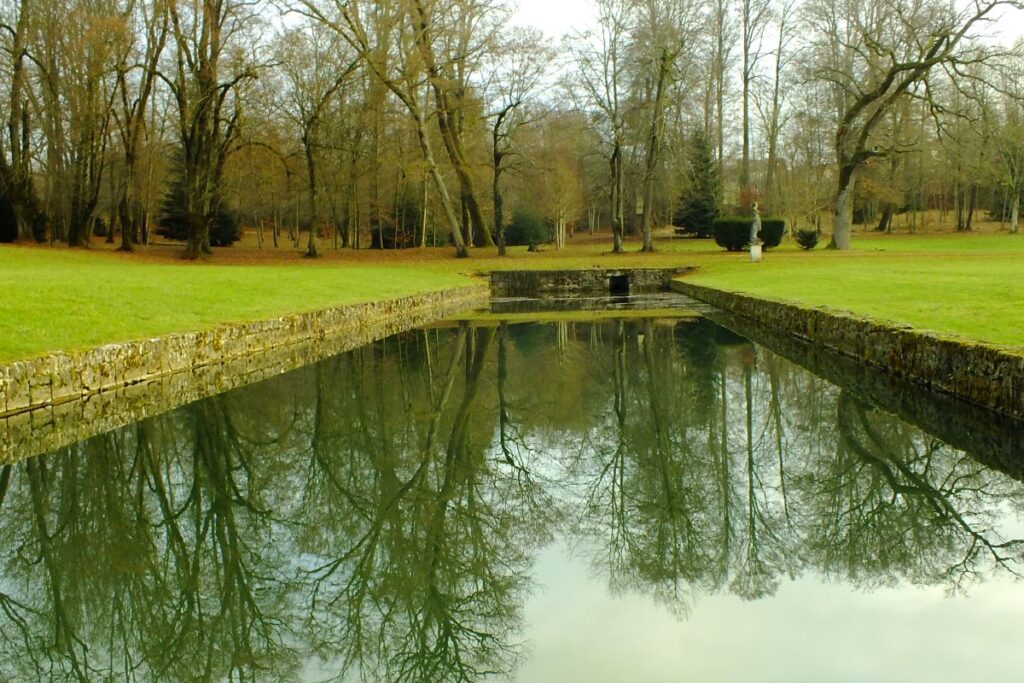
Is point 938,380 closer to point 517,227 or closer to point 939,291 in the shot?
point 939,291

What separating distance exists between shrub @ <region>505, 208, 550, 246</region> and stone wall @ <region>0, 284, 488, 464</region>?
42384 mm

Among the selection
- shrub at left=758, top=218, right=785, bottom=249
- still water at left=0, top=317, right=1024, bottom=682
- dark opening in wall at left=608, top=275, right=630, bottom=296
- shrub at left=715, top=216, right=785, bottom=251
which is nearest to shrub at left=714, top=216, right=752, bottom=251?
shrub at left=715, top=216, right=785, bottom=251

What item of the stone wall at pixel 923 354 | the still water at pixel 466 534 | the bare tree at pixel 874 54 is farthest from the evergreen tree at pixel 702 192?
the still water at pixel 466 534

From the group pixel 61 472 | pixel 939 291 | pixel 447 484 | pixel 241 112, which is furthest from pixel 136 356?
pixel 241 112

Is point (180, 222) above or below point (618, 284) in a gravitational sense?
above

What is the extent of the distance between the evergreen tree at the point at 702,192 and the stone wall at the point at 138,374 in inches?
1493

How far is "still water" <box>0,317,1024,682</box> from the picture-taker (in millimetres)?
4523

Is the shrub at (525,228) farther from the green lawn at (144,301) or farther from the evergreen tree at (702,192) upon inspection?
the green lawn at (144,301)

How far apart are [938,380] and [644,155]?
45.8 metres

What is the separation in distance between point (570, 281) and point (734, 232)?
9.62m

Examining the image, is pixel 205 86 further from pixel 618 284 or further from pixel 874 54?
pixel 874 54

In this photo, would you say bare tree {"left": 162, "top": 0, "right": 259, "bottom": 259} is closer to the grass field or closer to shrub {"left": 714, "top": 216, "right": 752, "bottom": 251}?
the grass field

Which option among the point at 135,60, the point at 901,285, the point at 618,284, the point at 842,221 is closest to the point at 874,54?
the point at 842,221

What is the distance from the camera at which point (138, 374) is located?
12.5 meters
